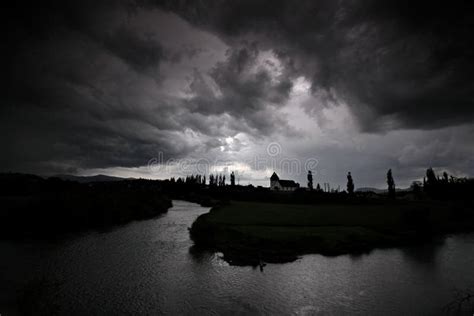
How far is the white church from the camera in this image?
150m

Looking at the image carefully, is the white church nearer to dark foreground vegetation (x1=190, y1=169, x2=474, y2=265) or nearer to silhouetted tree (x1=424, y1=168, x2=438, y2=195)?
silhouetted tree (x1=424, y1=168, x2=438, y2=195)

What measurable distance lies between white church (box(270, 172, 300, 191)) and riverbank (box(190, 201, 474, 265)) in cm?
9700

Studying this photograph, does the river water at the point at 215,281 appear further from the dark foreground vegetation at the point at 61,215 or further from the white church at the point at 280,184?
the white church at the point at 280,184

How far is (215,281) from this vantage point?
23.0 metres

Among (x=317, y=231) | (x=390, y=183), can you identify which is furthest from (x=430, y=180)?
(x=317, y=231)

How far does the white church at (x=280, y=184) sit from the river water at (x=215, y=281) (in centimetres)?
11579

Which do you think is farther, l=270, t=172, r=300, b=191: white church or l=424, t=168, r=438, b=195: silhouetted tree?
l=270, t=172, r=300, b=191: white church

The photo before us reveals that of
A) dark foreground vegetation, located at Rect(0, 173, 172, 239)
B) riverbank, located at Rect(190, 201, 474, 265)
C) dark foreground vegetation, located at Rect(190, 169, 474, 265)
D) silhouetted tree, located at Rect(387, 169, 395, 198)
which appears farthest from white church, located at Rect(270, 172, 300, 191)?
dark foreground vegetation, located at Rect(0, 173, 172, 239)

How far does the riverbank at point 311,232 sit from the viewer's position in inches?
1243

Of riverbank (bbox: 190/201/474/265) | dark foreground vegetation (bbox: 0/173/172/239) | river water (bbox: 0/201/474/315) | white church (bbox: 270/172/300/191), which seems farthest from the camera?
white church (bbox: 270/172/300/191)

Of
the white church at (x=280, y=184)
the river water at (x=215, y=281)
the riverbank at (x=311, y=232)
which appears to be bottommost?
the river water at (x=215, y=281)

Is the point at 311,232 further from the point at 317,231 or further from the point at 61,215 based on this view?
the point at 61,215

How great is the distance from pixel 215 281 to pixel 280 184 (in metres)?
131

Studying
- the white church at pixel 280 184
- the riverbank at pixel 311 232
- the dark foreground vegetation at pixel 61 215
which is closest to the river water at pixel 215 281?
the riverbank at pixel 311 232
